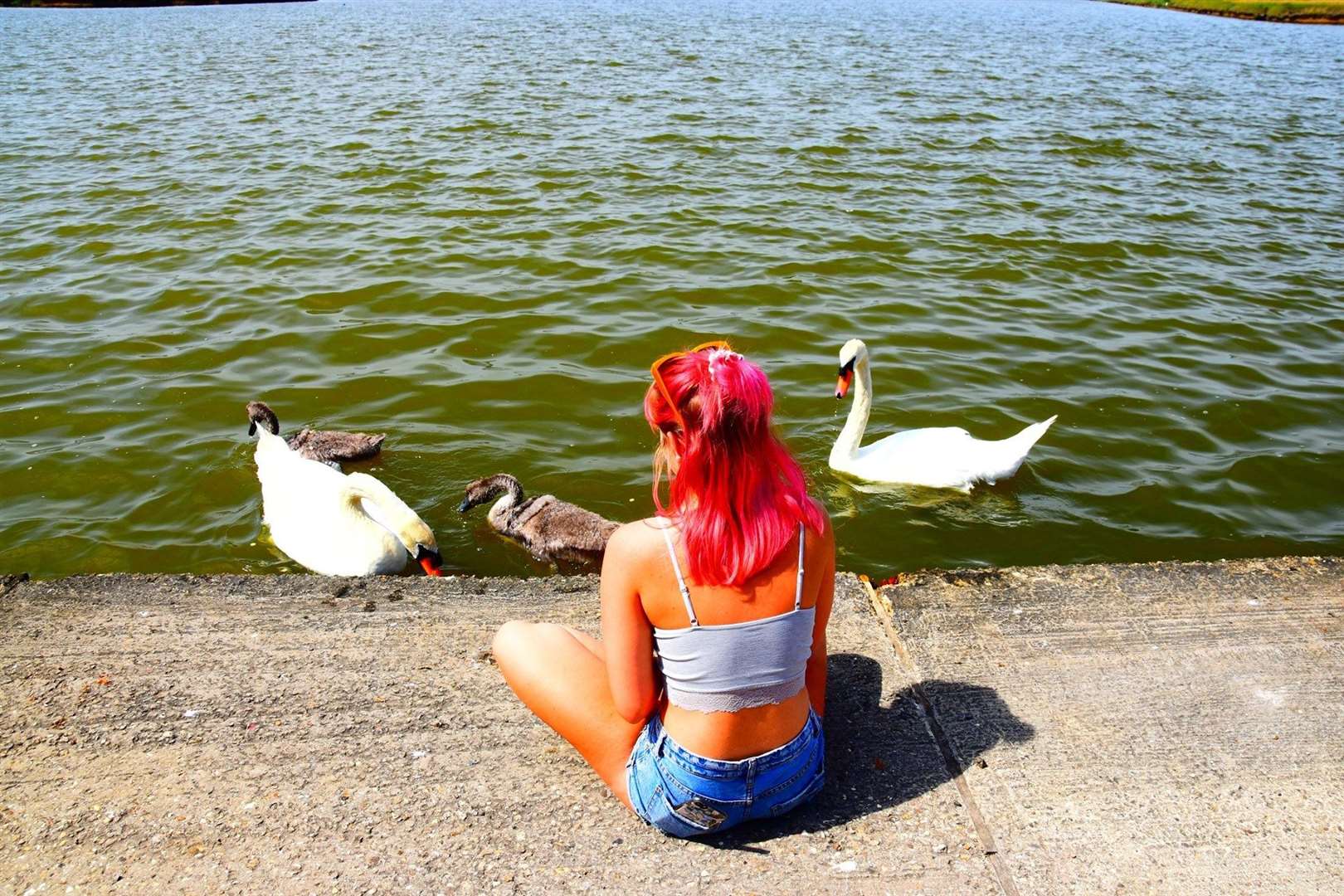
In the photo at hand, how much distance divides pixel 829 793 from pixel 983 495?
3910 millimetres

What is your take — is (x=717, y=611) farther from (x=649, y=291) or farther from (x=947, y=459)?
(x=649, y=291)

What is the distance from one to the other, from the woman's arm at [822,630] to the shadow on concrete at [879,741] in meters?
0.20

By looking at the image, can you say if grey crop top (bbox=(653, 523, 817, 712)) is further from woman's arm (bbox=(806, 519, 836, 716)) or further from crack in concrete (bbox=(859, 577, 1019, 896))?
crack in concrete (bbox=(859, 577, 1019, 896))

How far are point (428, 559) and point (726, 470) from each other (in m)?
3.22

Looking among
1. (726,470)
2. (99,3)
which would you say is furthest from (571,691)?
(99,3)

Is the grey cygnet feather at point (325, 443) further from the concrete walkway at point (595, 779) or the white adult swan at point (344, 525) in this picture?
the concrete walkway at point (595, 779)

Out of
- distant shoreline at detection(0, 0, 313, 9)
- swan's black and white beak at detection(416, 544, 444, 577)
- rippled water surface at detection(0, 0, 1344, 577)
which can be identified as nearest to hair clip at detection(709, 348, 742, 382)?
swan's black and white beak at detection(416, 544, 444, 577)

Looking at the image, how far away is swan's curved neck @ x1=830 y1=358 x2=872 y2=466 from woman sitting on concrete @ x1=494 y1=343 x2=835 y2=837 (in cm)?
383

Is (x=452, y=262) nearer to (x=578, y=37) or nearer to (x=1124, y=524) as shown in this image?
(x=1124, y=524)

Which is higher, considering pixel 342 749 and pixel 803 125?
pixel 803 125

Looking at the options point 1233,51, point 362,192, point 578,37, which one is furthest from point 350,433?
point 1233,51

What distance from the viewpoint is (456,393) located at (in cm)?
777

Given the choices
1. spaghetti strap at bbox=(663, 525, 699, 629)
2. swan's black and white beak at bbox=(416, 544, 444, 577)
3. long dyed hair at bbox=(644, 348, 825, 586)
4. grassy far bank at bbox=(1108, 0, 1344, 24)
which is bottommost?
swan's black and white beak at bbox=(416, 544, 444, 577)

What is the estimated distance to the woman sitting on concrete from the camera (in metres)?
2.62
